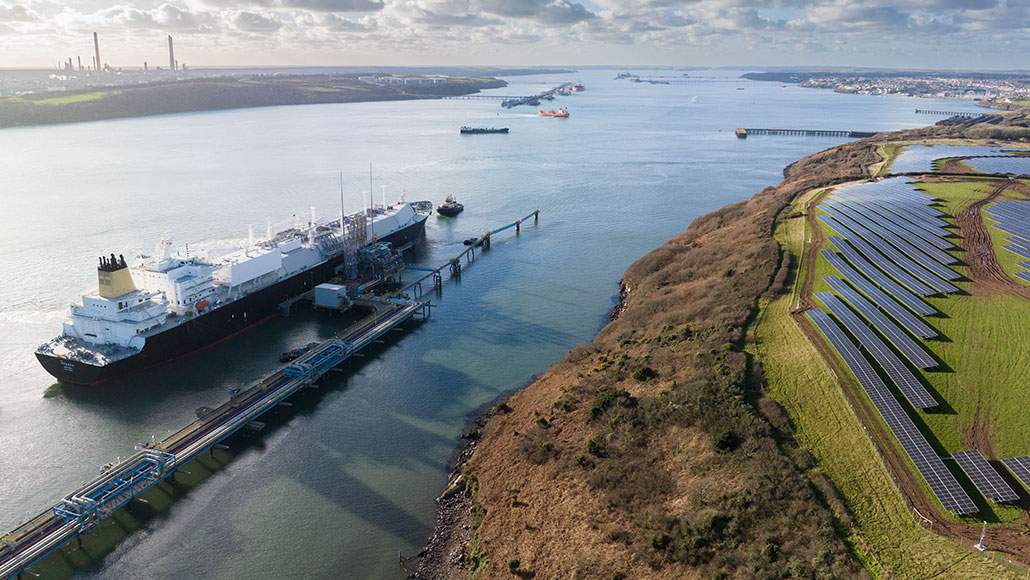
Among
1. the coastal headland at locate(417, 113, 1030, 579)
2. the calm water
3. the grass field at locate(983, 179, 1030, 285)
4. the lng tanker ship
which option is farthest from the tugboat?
the grass field at locate(983, 179, 1030, 285)

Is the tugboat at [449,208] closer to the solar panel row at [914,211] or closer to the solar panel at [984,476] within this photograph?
the solar panel row at [914,211]

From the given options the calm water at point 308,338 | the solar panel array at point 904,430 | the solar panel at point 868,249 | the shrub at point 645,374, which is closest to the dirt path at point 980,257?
the solar panel at point 868,249

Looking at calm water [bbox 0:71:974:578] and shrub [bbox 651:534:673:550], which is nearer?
shrub [bbox 651:534:673:550]

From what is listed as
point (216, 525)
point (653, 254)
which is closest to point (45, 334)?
point (216, 525)

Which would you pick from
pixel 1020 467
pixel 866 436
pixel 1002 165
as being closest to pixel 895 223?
pixel 866 436

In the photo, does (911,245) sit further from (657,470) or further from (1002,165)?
(1002,165)

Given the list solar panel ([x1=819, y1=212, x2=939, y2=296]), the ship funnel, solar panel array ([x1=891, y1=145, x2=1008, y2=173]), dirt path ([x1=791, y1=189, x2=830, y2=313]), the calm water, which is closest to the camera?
the calm water

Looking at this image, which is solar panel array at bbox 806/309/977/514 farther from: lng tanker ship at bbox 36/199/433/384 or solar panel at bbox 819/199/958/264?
lng tanker ship at bbox 36/199/433/384
